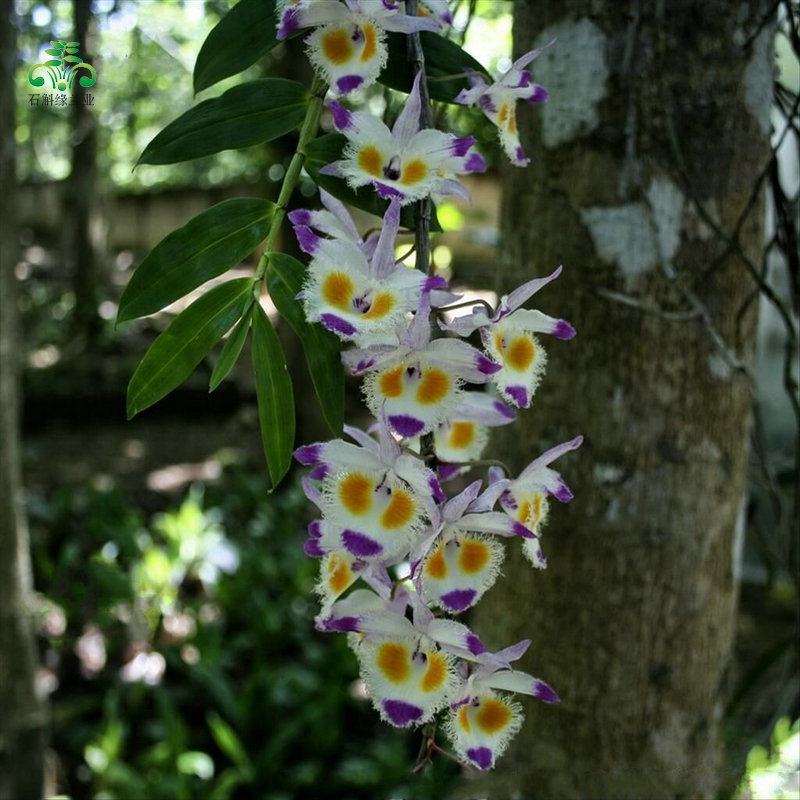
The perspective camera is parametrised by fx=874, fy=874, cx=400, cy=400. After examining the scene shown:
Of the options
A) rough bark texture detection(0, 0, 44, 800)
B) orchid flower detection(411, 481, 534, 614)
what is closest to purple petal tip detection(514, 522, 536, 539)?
orchid flower detection(411, 481, 534, 614)

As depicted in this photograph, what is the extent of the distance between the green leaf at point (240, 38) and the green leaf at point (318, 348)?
0.18 meters

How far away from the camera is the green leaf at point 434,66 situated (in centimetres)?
73

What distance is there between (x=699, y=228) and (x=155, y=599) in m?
2.75

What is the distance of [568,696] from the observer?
3.76ft

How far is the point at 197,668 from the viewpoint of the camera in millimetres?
2828

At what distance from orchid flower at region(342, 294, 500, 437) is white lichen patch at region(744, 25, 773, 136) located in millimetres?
690

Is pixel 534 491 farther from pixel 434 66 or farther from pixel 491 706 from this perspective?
pixel 434 66

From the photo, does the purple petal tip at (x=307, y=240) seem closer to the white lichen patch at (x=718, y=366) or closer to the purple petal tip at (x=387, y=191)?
the purple petal tip at (x=387, y=191)

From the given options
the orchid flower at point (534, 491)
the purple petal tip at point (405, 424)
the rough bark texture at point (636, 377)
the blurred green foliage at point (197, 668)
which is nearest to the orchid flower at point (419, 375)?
the purple petal tip at point (405, 424)

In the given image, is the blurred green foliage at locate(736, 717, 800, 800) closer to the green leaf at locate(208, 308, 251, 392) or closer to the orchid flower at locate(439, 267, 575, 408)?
the orchid flower at locate(439, 267, 575, 408)

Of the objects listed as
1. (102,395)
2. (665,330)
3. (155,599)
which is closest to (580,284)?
(665,330)

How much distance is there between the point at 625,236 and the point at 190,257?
610 millimetres

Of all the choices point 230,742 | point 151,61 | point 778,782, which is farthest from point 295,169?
point 151,61

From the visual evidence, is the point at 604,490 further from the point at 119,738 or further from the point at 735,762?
the point at 119,738
